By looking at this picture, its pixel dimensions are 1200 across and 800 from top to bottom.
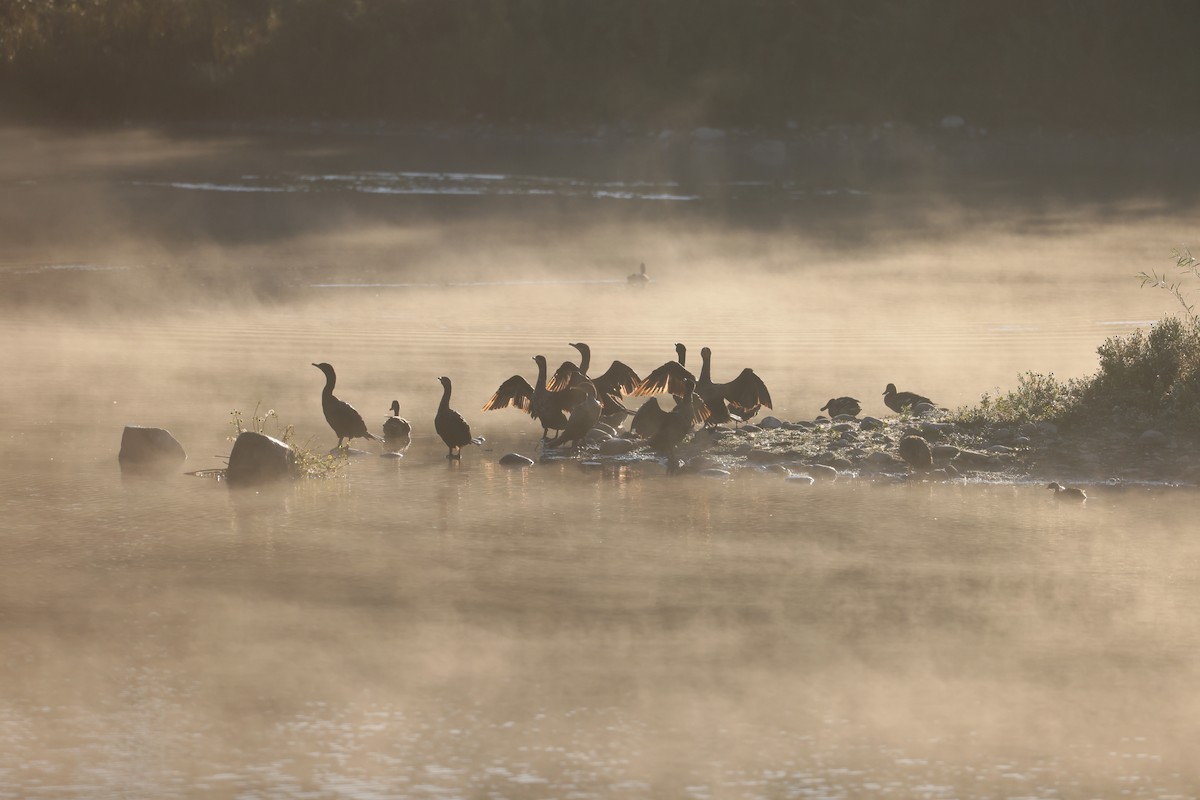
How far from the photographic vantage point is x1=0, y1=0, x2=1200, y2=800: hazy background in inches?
360

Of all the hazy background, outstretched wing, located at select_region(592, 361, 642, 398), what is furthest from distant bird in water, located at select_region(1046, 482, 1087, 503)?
outstretched wing, located at select_region(592, 361, 642, 398)

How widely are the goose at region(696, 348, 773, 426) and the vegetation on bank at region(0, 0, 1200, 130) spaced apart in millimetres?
63161

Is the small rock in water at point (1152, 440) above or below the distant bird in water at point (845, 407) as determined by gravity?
below

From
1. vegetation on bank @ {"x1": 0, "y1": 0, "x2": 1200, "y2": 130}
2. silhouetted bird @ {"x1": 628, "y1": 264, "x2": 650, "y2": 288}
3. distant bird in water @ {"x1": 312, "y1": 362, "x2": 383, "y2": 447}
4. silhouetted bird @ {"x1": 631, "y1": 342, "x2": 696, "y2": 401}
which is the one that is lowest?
distant bird in water @ {"x1": 312, "y1": 362, "x2": 383, "y2": 447}

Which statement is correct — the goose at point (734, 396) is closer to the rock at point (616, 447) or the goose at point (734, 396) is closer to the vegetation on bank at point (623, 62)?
the rock at point (616, 447)

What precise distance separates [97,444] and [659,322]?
1159 centimetres

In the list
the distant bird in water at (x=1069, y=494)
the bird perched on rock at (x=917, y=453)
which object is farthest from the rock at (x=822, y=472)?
the distant bird in water at (x=1069, y=494)

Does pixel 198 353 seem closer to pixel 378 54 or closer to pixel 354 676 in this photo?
pixel 354 676

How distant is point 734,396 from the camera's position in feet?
55.6

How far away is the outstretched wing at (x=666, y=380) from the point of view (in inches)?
679

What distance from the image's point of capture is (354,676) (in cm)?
1010

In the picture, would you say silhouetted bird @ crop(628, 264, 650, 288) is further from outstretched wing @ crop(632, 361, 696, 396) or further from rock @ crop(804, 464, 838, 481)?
rock @ crop(804, 464, 838, 481)

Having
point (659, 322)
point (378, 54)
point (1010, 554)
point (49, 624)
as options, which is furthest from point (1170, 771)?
point (378, 54)

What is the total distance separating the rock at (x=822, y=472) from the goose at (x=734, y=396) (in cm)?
138
